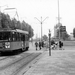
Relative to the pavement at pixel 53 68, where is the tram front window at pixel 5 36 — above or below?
above

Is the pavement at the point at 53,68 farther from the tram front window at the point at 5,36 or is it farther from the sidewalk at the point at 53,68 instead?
the tram front window at the point at 5,36

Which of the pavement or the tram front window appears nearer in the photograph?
the pavement

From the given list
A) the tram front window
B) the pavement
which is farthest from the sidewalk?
the tram front window

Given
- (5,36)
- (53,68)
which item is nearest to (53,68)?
(53,68)

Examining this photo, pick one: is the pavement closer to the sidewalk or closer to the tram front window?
the sidewalk

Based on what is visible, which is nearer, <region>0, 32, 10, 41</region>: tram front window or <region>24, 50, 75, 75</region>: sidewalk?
<region>24, 50, 75, 75</region>: sidewalk

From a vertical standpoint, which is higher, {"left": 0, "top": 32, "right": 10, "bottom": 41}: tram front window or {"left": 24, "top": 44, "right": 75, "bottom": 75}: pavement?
{"left": 0, "top": 32, "right": 10, "bottom": 41}: tram front window

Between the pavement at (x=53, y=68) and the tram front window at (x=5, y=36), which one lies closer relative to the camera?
the pavement at (x=53, y=68)

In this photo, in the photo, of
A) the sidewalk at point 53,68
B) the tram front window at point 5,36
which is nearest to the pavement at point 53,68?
the sidewalk at point 53,68

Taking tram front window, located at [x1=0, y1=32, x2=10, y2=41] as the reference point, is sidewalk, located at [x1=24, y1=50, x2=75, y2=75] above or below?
below

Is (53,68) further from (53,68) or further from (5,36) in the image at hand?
(5,36)

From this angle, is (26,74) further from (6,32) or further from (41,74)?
(6,32)

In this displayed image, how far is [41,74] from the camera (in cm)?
890

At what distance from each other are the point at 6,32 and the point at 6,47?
70.9 inches
